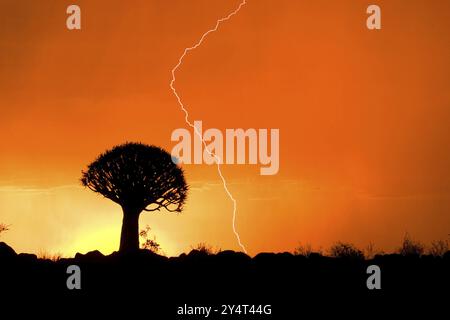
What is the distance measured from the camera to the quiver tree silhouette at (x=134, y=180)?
28.5 metres

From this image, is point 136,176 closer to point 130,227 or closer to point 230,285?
point 130,227

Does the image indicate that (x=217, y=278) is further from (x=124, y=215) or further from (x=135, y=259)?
(x=124, y=215)

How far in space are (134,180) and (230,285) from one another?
1346 cm

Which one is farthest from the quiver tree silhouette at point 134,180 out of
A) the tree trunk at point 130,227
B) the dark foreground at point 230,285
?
the dark foreground at point 230,285

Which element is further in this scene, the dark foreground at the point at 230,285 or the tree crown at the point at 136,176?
the tree crown at the point at 136,176

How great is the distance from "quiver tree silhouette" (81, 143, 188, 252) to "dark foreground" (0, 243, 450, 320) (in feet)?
36.1

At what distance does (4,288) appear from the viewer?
15.4 metres

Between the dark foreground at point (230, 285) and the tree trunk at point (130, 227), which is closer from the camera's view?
the dark foreground at point (230, 285)

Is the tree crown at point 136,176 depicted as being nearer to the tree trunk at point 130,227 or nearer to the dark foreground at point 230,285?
the tree trunk at point 130,227

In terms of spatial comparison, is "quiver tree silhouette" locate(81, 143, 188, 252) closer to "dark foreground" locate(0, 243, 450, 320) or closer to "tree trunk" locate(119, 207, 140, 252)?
"tree trunk" locate(119, 207, 140, 252)

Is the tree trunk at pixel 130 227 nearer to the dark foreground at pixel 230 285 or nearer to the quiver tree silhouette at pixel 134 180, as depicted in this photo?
the quiver tree silhouette at pixel 134 180

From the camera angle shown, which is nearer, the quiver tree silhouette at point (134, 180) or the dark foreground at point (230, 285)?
the dark foreground at point (230, 285)

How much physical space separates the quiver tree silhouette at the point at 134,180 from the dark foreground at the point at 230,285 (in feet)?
36.1
